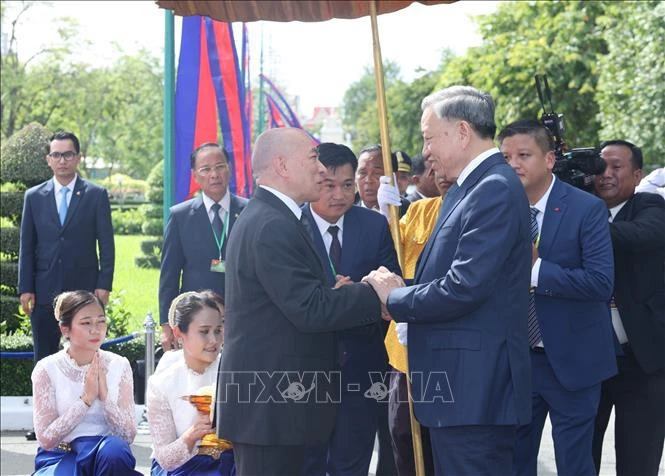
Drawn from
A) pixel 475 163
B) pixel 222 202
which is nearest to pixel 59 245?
pixel 222 202

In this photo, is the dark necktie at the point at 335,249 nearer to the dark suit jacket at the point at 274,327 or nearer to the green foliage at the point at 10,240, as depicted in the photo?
the dark suit jacket at the point at 274,327

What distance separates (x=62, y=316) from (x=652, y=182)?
12.7ft

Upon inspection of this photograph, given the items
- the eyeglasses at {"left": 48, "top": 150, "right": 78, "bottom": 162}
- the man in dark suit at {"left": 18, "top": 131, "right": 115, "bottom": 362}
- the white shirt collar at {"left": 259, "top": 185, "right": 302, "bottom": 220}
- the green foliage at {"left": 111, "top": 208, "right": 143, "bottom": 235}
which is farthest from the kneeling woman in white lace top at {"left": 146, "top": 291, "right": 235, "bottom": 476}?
the green foliage at {"left": 111, "top": 208, "right": 143, "bottom": 235}

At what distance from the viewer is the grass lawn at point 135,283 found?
18.7m

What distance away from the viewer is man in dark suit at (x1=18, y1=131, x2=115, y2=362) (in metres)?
8.64

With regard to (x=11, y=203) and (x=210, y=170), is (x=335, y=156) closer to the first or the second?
(x=210, y=170)

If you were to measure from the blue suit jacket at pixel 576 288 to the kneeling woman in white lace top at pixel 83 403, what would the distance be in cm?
228

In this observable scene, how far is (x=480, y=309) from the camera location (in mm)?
4348

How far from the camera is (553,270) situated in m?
5.23

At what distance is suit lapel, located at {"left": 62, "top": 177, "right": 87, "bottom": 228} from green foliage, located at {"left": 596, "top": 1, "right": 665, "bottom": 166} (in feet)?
35.5

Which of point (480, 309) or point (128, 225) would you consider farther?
point (128, 225)

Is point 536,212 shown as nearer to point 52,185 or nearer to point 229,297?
point 229,297

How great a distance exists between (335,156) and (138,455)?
328cm

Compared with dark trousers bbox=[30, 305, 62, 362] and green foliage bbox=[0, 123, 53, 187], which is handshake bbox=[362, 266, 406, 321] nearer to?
dark trousers bbox=[30, 305, 62, 362]
